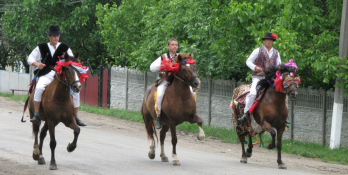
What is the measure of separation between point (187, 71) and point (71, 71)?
2.32 meters

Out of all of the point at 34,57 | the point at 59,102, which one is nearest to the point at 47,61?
the point at 34,57

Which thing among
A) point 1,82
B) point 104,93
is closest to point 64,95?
point 104,93

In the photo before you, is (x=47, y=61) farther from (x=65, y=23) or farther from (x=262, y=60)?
(x=65, y=23)

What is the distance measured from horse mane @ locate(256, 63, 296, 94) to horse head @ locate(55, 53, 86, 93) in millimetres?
3807

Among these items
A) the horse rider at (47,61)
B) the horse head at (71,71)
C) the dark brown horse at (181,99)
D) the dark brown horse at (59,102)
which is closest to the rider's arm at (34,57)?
the horse rider at (47,61)

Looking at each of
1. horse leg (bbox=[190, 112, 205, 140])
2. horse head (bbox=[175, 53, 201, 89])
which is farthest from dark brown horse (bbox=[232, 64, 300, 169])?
horse head (bbox=[175, 53, 201, 89])

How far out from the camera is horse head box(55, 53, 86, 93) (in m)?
9.58

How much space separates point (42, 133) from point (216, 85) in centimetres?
938

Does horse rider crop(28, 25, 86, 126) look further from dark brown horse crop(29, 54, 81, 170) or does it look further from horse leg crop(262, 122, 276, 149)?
horse leg crop(262, 122, 276, 149)

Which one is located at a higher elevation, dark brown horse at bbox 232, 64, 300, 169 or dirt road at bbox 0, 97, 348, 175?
dark brown horse at bbox 232, 64, 300, 169

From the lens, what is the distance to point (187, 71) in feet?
34.0

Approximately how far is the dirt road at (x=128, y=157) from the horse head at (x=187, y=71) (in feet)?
5.70

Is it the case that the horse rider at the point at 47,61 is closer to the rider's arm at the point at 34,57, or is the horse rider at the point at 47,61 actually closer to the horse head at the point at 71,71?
the rider's arm at the point at 34,57

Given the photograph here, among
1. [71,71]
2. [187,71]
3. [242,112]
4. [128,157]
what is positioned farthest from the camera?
[242,112]
